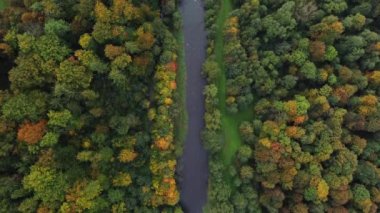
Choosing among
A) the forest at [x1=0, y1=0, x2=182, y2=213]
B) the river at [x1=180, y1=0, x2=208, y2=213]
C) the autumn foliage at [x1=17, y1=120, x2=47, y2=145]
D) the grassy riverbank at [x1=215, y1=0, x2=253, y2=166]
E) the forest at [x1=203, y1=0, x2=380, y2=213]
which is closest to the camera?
the autumn foliage at [x1=17, y1=120, x2=47, y2=145]

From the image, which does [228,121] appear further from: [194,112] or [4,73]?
[4,73]

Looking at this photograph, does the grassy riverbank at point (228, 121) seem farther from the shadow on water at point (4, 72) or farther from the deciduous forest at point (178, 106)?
the shadow on water at point (4, 72)

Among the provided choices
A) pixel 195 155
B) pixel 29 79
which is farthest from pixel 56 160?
pixel 195 155

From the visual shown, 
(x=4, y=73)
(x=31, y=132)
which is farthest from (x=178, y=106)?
(x=4, y=73)

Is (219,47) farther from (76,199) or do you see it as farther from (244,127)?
(76,199)

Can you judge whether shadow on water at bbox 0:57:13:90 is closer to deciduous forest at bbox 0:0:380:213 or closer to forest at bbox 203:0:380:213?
deciduous forest at bbox 0:0:380:213

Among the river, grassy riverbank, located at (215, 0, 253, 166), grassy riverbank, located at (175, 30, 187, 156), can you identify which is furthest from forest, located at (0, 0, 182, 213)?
grassy riverbank, located at (215, 0, 253, 166)
